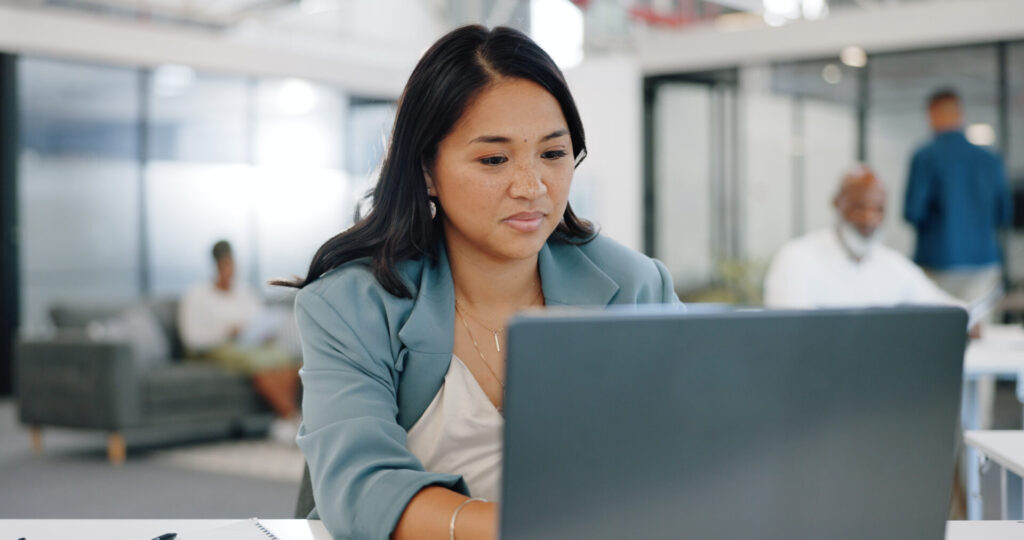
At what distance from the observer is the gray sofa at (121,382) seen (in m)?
5.14

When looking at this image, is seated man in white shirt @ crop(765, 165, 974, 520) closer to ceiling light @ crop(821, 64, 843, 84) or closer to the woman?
the woman

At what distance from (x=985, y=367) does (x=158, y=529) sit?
99.2 inches

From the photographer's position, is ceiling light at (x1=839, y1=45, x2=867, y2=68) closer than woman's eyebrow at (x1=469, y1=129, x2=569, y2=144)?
No

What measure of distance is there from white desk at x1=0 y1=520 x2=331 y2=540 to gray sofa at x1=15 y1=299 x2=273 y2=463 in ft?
13.3

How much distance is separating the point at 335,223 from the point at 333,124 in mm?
1023

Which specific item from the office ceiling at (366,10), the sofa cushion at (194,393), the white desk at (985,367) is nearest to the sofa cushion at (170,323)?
the sofa cushion at (194,393)

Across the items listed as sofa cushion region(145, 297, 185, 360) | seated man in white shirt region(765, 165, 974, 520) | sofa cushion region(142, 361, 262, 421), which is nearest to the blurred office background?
sofa cushion region(145, 297, 185, 360)

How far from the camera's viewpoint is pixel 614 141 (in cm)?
947

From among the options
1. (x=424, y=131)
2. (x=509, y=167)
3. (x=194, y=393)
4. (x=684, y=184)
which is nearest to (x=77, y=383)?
(x=194, y=393)

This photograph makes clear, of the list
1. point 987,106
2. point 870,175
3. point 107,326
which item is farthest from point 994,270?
point 107,326

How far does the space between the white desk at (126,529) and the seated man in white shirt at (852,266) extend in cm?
271

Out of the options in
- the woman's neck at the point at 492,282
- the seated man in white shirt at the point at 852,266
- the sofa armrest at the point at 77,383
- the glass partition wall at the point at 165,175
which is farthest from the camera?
the glass partition wall at the point at 165,175

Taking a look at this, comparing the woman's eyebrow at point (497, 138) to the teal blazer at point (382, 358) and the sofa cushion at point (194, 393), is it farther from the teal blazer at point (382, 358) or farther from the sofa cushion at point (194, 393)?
the sofa cushion at point (194, 393)

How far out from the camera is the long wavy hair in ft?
4.29
